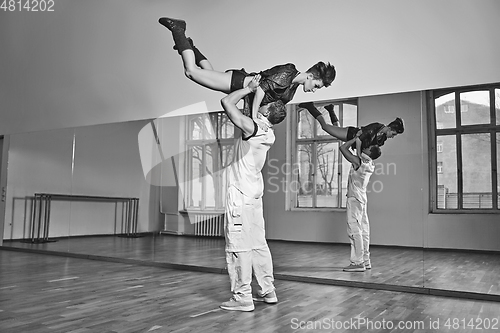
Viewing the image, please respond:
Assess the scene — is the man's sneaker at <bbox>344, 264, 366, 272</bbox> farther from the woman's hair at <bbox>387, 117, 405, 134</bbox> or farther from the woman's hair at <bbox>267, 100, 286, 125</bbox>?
the woman's hair at <bbox>267, 100, 286, 125</bbox>

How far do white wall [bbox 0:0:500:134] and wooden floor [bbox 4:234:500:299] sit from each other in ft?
5.34

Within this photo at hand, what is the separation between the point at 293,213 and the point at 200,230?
136cm

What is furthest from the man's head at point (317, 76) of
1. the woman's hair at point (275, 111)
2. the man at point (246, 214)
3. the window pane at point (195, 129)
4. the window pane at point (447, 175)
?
the window pane at point (195, 129)

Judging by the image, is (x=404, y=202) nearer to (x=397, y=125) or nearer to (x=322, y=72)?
(x=397, y=125)

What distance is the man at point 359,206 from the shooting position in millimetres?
4516

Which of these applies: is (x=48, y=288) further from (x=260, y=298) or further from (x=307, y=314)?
(x=307, y=314)

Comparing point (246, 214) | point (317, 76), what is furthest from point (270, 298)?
point (317, 76)

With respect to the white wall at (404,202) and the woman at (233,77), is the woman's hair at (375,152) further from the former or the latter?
the woman at (233,77)

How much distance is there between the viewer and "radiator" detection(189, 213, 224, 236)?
557cm

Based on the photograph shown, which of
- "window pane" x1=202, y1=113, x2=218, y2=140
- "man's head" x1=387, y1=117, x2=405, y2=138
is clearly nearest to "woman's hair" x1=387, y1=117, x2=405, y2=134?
"man's head" x1=387, y1=117, x2=405, y2=138

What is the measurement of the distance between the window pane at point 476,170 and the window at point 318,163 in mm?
1053

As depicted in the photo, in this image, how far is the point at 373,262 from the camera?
14.7 feet

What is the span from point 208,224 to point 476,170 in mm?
2981

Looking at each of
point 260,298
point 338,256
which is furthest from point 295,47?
point 260,298
